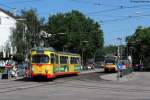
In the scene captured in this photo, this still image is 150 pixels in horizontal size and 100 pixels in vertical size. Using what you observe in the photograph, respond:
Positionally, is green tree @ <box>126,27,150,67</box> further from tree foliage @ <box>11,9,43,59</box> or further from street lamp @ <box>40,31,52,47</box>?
tree foliage @ <box>11,9,43,59</box>

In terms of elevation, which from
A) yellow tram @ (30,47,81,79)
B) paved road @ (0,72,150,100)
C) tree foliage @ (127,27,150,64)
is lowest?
paved road @ (0,72,150,100)

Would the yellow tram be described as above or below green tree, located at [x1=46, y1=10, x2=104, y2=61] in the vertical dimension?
below

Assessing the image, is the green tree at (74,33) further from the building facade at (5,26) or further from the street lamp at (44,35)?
the building facade at (5,26)

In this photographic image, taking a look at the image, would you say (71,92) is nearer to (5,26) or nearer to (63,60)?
(63,60)

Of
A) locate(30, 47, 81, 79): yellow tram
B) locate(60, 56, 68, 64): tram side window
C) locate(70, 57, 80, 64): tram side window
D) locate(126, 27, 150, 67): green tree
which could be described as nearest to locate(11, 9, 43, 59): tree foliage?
locate(126, 27, 150, 67): green tree

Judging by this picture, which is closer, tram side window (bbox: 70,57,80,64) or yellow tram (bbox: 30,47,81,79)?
yellow tram (bbox: 30,47,81,79)

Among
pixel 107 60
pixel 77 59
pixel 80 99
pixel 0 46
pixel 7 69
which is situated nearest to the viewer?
pixel 80 99

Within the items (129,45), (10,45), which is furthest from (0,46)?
(129,45)

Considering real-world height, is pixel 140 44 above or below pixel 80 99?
above

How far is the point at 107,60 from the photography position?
83.9m

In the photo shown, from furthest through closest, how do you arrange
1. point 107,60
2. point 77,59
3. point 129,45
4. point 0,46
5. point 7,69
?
point 129,45
point 0,46
point 107,60
point 77,59
point 7,69

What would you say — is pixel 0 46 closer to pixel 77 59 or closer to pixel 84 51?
pixel 84 51

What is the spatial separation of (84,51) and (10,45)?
2415 cm

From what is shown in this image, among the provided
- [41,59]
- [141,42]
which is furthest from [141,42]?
[41,59]
